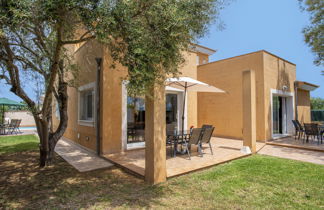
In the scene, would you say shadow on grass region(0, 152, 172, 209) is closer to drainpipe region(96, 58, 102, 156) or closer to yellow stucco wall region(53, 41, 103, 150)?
drainpipe region(96, 58, 102, 156)

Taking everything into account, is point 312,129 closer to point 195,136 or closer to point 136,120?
point 195,136

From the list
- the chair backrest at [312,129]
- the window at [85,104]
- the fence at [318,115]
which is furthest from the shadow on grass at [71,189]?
the fence at [318,115]

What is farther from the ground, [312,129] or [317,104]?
[317,104]

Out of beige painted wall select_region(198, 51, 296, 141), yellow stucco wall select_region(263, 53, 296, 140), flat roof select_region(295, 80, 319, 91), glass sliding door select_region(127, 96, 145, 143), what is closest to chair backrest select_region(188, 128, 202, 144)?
glass sliding door select_region(127, 96, 145, 143)

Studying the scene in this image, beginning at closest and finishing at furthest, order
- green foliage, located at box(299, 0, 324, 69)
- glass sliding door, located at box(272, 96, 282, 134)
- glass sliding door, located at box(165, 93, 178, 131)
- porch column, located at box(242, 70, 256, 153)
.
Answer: porch column, located at box(242, 70, 256, 153), glass sliding door, located at box(165, 93, 178, 131), green foliage, located at box(299, 0, 324, 69), glass sliding door, located at box(272, 96, 282, 134)

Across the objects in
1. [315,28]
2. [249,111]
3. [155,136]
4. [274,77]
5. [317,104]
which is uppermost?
[315,28]

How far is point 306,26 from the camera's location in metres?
12.4

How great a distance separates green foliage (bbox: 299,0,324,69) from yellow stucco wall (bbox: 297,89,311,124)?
3428 millimetres

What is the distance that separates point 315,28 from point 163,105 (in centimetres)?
1311

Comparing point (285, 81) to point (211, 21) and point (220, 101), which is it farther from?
point (211, 21)

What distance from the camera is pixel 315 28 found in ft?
38.7

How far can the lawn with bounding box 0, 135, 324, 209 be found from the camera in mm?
3822

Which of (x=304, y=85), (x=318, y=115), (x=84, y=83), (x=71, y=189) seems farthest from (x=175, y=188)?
(x=318, y=115)

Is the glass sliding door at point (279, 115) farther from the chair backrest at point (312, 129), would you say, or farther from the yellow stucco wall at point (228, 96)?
the chair backrest at point (312, 129)
